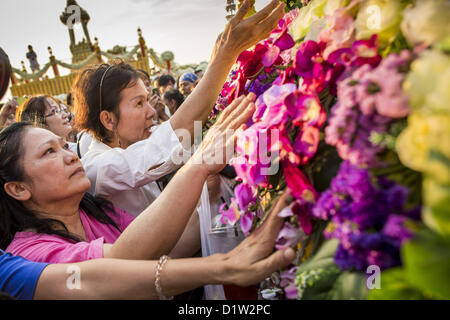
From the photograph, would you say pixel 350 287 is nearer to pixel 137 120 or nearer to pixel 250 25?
pixel 250 25

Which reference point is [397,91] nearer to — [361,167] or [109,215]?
[361,167]

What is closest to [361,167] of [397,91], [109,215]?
[397,91]

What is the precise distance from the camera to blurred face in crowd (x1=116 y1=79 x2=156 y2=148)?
1.51m

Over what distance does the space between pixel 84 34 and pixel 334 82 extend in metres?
17.2

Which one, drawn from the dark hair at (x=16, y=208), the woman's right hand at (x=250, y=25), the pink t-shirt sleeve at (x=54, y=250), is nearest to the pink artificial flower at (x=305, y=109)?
the woman's right hand at (x=250, y=25)

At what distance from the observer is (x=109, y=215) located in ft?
4.37

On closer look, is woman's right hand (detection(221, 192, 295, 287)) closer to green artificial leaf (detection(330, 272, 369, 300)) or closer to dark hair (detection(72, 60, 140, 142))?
green artificial leaf (detection(330, 272, 369, 300))

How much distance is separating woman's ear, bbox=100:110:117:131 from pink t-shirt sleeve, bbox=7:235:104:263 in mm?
618

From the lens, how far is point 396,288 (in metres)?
0.43

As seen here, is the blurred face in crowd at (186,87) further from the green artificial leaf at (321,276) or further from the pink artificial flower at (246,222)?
the green artificial leaf at (321,276)

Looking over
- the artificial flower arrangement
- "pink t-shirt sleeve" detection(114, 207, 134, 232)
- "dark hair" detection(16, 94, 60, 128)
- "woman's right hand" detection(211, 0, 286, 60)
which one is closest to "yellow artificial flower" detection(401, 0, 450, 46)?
the artificial flower arrangement

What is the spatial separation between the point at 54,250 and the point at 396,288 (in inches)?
34.1

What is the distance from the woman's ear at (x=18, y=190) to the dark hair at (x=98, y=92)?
1.57 feet

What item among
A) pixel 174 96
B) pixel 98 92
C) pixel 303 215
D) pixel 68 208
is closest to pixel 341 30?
pixel 303 215
